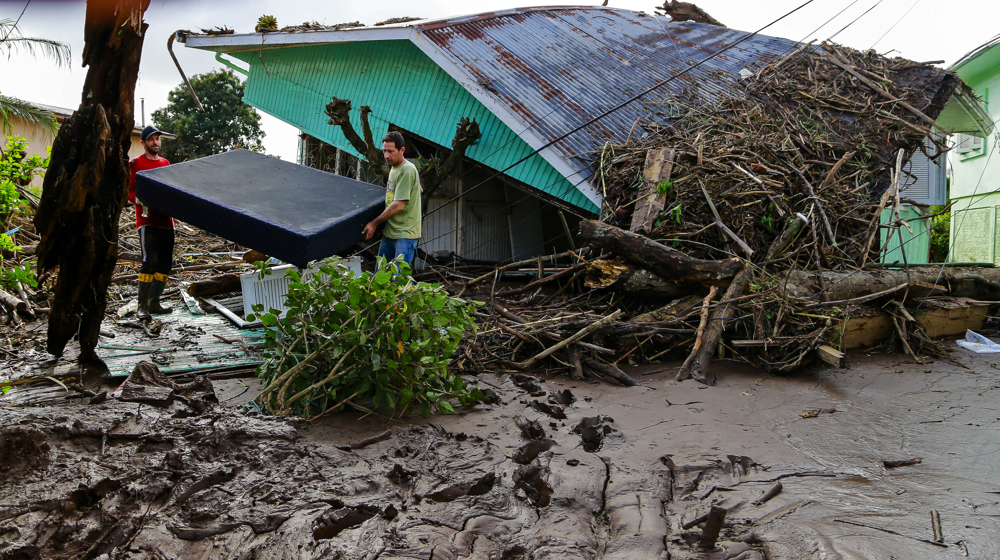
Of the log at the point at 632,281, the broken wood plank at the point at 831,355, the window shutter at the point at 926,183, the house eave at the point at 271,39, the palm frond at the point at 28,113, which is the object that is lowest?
the palm frond at the point at 28,113

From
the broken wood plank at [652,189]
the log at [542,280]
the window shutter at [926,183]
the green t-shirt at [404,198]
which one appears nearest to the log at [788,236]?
the broken wood plank at [652,189]

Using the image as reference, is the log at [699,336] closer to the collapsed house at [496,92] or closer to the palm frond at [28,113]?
the collapsed house at [496,92]

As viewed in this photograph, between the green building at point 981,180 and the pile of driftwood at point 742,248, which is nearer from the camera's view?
the pile of driftwood at point 742,248

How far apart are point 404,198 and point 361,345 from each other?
7.55 ft

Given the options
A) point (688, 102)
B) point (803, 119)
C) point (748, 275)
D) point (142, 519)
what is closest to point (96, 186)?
point (142, 519)

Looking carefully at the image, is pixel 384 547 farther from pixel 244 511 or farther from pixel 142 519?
pixel 142 519

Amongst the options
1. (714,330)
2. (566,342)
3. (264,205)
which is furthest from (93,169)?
(714,330)

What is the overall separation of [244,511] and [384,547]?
690 millimetres

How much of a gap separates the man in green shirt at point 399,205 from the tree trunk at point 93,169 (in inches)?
84.6

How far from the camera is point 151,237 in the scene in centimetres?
627

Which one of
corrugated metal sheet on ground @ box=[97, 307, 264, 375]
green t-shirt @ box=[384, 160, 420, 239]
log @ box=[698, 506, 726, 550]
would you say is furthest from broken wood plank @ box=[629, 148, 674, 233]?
log @ box=[698, 506, 726, 550]

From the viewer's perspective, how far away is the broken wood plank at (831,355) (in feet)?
17.3

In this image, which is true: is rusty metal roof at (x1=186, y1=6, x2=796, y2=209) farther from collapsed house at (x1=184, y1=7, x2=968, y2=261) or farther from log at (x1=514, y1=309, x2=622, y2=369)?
log at (x1=514, y1=309, x2=622, y2=369)

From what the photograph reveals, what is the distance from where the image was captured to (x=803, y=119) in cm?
930
